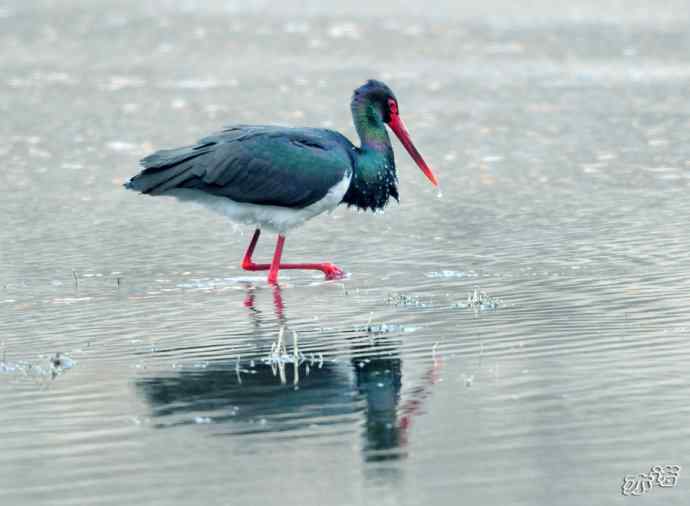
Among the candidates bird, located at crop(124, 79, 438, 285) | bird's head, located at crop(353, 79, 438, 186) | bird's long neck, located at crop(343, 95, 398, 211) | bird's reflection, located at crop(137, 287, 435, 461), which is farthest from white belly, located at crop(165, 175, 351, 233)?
bird's reflection, located at crop(137, 287, 435, 461)

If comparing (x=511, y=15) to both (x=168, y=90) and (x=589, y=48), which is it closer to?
(x=589, y=48)

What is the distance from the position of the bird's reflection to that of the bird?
94.4 inches

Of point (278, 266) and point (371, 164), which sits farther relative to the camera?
point (371, 164)

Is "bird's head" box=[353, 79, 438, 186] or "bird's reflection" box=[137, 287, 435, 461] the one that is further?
"bird's head" box=[353, 79, 438, 186]

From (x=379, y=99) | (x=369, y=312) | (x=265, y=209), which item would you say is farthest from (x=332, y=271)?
(x=379, y=99)

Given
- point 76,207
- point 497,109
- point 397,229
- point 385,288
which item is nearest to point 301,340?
point 385,288

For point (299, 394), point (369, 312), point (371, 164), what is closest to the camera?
point (299, 394)

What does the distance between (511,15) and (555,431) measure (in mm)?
25574

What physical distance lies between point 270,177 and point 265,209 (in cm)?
31

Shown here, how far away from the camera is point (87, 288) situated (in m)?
10.8

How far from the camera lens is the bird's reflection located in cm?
713

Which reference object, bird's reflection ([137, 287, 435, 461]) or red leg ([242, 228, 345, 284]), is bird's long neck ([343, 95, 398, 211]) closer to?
red leg ([242, 228, 345, 284])

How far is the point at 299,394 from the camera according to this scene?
7699mm

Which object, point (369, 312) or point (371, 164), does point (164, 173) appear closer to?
point (371, 164)
